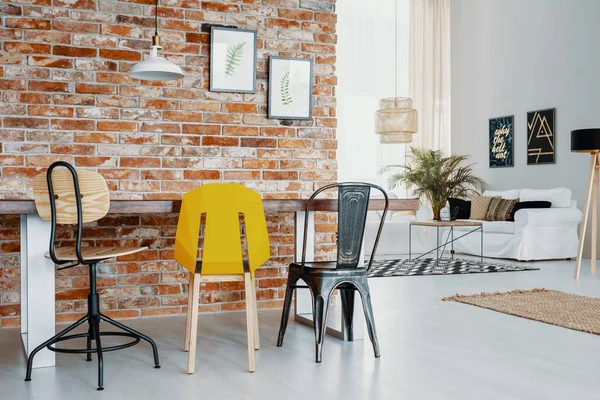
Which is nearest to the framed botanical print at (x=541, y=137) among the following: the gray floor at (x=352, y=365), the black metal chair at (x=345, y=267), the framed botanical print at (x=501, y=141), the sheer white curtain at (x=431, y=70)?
the framed botanical print at (x=501, y=141)

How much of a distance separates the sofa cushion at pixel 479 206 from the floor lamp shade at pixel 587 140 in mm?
2565

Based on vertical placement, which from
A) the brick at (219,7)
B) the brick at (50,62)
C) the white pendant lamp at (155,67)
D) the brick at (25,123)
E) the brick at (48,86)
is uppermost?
the brick at (219,7)

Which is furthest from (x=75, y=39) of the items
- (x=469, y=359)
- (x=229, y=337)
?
(x=469, y=359)

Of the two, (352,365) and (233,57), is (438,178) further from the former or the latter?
(352,365)

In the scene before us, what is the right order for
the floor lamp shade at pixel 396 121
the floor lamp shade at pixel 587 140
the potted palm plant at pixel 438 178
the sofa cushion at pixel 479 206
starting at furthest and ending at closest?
the potted palm plant at pixel 438 178 → the floor lamp shade at pixel 396 121 → the sofa cushion at pixel 479 206 → the floor lamp shade at pixel 587 140

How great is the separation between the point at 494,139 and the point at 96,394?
8.31 meters

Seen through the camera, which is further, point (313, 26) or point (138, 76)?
point (313, 26)

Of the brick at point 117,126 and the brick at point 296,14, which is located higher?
the brick at point 296,14

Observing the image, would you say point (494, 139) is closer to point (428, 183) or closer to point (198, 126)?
point (428, 183)

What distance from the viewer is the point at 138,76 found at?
144 inches

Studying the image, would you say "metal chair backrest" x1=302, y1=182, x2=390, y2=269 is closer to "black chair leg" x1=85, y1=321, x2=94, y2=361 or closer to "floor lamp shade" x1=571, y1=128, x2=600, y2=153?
"black chair leg" x1=85, y1=321, x2=94, y2=361

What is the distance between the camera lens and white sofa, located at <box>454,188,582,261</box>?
7.69 metres

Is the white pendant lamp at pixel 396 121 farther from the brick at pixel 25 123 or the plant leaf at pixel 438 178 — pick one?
the brick at pixel 25 123

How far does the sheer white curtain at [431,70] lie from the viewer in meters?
11.0
